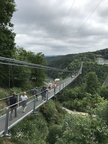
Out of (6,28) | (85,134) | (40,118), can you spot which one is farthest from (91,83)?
(85,134)

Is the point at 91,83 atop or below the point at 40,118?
below

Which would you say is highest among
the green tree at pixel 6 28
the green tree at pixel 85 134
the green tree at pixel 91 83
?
the green tree at pixel 6 28

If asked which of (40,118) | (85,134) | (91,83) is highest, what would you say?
(85,134)

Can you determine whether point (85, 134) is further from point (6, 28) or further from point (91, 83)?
point (91, 83)

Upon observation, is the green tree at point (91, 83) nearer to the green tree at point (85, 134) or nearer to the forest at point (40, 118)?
the forest at point (40, 118)

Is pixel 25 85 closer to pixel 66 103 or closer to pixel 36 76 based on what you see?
pixel 36 76

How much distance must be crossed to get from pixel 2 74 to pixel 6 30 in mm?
3699

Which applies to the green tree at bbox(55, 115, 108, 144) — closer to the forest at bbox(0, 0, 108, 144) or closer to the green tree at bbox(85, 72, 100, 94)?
the forest at bbox(0, 0, 108, 144)

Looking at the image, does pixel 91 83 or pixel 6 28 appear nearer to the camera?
pixel 6 28

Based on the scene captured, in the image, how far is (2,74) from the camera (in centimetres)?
1438

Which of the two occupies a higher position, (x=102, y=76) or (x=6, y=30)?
(x=6, y=30)

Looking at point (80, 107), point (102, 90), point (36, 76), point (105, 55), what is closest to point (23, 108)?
point (36, 76)

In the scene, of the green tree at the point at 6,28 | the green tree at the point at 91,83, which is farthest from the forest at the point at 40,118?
the green tree at the point at 91,83

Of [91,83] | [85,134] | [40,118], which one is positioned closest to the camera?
[85,134]
